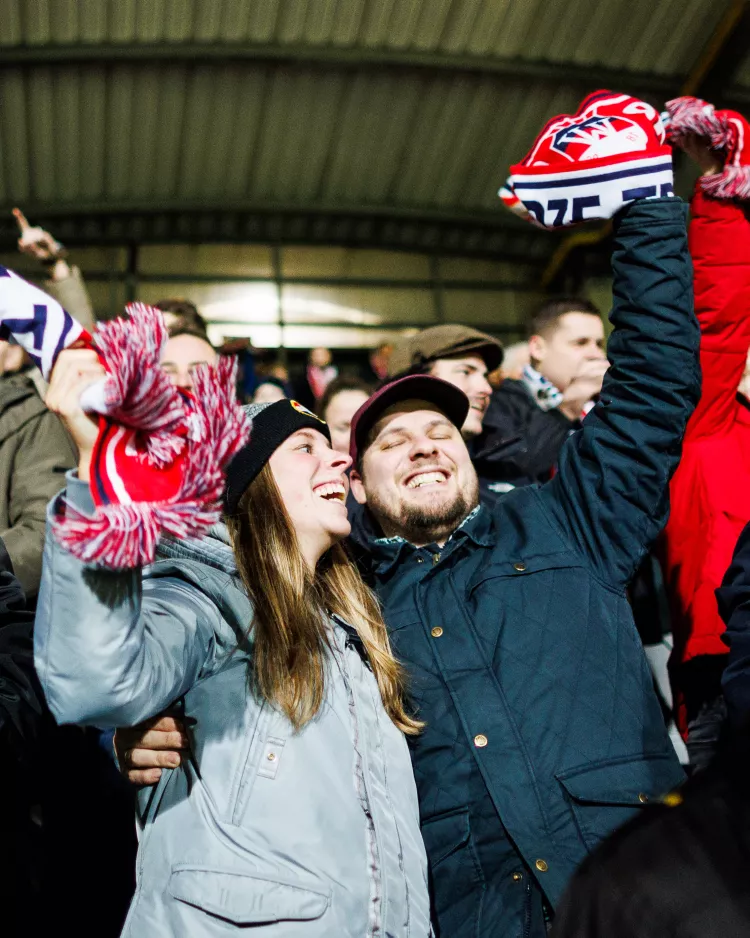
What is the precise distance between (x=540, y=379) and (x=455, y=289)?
7507mm

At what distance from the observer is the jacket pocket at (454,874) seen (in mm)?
2129

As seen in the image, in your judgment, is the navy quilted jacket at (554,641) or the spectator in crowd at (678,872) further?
the navy quilted jacket at (554,641)

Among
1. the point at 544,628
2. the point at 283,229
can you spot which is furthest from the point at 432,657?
the point at 283,229

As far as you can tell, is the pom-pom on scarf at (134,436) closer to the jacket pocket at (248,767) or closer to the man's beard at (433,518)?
the jacket pocket at (248,767)

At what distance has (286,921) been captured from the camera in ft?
5.65

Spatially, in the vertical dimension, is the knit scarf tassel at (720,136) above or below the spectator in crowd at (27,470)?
above

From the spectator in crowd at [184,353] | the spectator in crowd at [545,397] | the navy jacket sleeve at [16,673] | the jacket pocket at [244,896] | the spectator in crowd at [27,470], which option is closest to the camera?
the jacket pocket at [244,896]

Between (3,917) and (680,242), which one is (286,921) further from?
(680,242)

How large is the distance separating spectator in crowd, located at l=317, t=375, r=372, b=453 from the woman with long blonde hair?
6.67 ft

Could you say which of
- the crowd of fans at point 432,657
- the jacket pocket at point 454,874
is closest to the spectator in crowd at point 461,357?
the crowd of fans at point 432,657

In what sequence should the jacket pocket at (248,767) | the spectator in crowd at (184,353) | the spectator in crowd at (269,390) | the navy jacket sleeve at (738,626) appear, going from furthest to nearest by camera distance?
the spectator in crowd at (269,390) → the spectator in crowd at (184,353) → the navy jacket sleeve at (738,626) → the jacket pocket at (248,767)

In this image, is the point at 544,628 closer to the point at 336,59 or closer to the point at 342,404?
the point at 342,404

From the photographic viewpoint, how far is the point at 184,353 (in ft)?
13.5

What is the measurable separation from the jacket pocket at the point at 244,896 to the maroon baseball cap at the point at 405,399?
159 centimetres
